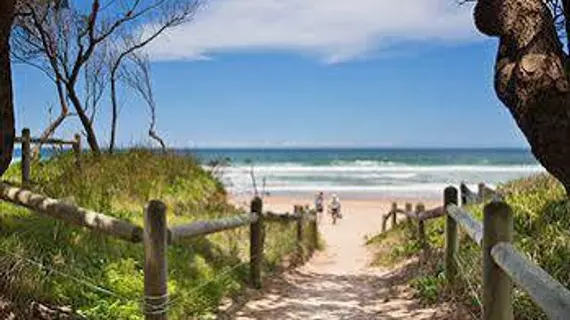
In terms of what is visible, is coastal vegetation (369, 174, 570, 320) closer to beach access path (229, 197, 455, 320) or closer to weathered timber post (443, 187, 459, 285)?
weathered timber post (443, 187, 459, 285)

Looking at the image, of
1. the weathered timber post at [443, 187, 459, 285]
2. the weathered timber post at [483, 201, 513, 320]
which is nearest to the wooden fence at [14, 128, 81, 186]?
the weathered timber post at [443, 187, 459, 285]

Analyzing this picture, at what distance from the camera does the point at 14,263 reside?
5.57 metres

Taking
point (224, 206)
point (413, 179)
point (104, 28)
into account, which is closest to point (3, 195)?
point (224, 206)

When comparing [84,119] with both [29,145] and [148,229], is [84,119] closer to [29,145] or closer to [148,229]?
[29,145]

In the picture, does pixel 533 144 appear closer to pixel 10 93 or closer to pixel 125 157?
pixel 10 93

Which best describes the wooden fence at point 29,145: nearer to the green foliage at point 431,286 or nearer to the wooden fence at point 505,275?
the green foliage at point 431,286

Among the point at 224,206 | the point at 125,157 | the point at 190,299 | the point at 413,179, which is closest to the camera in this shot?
the point at 190,299

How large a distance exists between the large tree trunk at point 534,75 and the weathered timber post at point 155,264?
2.73 m

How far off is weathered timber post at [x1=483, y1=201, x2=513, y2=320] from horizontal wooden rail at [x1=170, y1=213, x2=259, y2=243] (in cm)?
227

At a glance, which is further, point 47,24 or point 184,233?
point 47,24

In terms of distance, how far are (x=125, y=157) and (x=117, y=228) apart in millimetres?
10248

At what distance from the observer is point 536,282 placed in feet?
10.0

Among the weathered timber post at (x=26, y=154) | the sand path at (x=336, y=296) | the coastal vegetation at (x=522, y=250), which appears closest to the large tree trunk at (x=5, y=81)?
the sand path at (x=336, y=296)

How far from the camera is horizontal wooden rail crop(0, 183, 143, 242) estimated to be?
16.4ft
